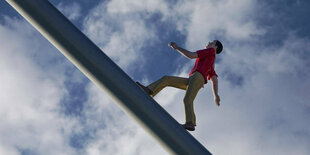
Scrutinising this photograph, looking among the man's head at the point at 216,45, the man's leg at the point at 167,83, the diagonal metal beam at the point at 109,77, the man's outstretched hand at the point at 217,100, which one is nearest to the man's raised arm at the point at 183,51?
the man's leg at the point at 167,83

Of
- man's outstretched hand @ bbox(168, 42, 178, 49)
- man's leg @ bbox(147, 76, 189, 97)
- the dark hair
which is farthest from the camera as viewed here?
the dark hair

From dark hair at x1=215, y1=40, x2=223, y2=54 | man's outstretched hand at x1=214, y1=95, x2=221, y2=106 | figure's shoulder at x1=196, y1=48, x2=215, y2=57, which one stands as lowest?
man's outstretched hand at x1=214, y1=95, x2=221, y2=106

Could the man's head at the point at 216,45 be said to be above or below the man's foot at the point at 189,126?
above

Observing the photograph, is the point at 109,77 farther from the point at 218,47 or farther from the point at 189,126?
the point at 218,47

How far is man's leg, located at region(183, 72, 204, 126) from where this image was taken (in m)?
6.97

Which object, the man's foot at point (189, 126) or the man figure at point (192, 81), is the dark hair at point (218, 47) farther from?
the man's foot at point (189, 126)

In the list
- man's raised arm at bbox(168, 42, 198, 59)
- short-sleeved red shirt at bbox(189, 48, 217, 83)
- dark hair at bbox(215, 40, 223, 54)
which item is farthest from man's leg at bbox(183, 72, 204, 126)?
dark hair at bbox(215, 40, 223, 54)

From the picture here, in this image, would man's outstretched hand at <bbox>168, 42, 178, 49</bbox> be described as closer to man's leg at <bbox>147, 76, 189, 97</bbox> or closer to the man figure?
the man figure

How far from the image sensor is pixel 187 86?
24.3 feet

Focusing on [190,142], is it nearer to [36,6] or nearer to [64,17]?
[64,17]

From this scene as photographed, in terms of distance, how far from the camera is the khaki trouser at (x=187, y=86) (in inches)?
276

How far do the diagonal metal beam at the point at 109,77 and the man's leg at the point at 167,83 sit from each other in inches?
67.1

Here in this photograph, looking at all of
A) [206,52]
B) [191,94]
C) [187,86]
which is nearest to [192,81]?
[187,86]

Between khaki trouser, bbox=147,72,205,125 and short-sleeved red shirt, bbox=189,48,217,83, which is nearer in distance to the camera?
khaki trouser, bbox=147,72,205,125
